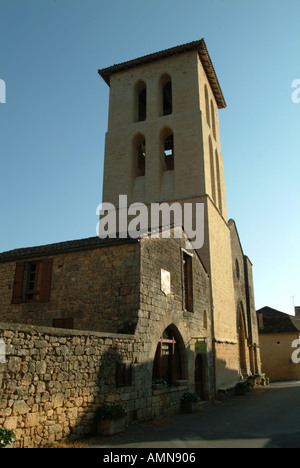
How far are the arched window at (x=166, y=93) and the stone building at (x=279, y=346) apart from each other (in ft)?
59.7

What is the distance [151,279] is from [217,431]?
392cm

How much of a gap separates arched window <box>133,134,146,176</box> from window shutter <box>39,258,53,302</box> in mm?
10181

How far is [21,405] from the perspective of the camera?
5711 mm

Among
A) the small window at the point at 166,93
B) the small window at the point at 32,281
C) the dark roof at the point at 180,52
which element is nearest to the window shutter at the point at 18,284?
the small window at the point at 32,281

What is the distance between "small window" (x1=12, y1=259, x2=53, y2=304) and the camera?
35.6 ft

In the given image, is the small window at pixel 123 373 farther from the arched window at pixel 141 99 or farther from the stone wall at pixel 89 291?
the arched window at pixel 141 99

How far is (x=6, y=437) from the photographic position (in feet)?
16.8

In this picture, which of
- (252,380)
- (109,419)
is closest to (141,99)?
(252,380)

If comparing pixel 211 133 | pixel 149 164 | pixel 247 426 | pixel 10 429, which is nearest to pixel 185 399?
pixel 247 426

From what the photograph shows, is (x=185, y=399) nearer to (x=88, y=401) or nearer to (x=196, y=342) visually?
(x=196, y=342)

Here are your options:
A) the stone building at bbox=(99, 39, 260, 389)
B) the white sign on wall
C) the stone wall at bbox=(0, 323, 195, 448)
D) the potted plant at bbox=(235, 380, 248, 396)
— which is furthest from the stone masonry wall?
the potted plant at bbox=(235, 380, 248, 396)

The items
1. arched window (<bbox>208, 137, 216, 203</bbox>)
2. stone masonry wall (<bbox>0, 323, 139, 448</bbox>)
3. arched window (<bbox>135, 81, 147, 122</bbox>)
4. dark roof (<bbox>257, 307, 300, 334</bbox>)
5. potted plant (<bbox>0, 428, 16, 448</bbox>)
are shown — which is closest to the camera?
potted plant (<bbox>0, 428, 16, 448</bbox>)

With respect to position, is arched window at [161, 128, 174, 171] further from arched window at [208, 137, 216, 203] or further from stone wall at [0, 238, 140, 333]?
stone wall at [0, 238, 140, 333]
